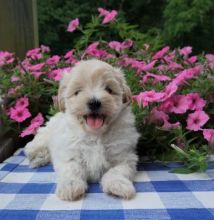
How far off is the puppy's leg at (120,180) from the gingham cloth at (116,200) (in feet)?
0.11

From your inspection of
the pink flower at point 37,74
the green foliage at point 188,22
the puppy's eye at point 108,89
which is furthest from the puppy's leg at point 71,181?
the green foliage at point 188,22

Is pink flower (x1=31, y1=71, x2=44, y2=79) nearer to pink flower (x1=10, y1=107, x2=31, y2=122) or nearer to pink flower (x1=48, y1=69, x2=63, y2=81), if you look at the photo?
pink flower (x1=48, y1=69, x2=63, y2=81)

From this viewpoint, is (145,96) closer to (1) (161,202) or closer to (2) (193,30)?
(1) (161,202)

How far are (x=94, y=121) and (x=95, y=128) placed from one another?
0.04 meters

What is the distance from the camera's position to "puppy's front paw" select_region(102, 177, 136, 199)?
190 cm

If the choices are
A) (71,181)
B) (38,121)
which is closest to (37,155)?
(38,121)

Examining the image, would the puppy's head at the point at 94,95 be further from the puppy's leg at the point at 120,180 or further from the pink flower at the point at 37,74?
the pink flower at the point at 37,74

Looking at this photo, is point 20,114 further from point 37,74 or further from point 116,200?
point 116,200

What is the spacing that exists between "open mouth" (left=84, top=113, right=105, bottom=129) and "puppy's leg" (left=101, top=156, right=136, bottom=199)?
25 centimetres

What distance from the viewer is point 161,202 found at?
1843 mm

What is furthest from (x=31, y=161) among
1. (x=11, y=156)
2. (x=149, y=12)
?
(x=149, y=12)

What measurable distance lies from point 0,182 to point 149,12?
7751 millimetres

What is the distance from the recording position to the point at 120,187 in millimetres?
1934

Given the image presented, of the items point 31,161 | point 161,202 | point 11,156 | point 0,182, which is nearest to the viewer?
point 161,202
